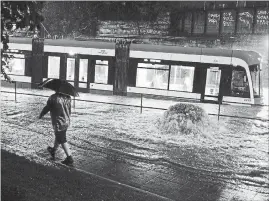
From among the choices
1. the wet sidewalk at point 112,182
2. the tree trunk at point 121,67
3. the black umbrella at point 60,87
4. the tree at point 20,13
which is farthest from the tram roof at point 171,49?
the tree at point 20,13

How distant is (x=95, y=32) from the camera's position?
93.4 ft

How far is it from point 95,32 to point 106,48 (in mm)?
11773

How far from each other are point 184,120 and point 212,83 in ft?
22.7

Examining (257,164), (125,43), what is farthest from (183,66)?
(257,164)

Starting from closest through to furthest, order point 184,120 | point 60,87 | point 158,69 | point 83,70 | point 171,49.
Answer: point 60,87 < point 184,120 < point 171,49 < point 158,69 < point 83,70

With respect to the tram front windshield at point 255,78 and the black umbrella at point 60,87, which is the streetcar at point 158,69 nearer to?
the tram front windshield at point 255,78

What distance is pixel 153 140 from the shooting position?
8945 millimetres

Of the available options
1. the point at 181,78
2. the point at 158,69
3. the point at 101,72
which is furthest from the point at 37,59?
the point at 181,78

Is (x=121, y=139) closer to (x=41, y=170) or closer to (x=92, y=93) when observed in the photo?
(x=41, y=170)

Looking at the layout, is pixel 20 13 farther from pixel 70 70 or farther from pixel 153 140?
pixel 70 70

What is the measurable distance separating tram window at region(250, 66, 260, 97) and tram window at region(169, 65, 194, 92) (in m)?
3.13

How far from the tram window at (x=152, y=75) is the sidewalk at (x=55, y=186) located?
37.6 feet

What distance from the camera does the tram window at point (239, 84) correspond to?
15.5 metres

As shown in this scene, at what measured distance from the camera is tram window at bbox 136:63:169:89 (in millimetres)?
16688
